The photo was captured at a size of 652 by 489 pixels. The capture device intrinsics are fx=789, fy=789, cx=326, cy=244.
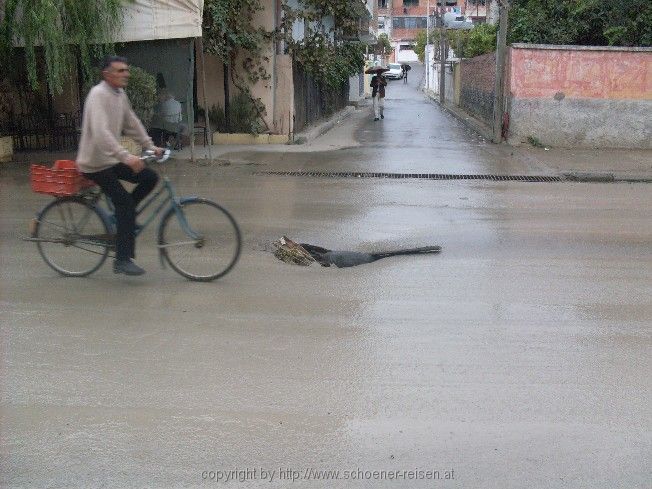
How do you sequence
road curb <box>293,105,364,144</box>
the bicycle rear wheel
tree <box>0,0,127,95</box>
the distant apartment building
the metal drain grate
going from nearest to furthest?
the bicycle rear wheel → tree <box>0,0,127,95</box> → the metal drain grate → road curb <box>293,105,364,144</box> → the distant apartment building

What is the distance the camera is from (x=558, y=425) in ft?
13.7

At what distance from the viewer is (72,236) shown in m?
6.80

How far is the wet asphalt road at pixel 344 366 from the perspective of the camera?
3.79 meters

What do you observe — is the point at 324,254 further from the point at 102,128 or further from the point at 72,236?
the point at 102,128

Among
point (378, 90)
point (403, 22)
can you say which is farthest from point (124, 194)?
point (403, 22)

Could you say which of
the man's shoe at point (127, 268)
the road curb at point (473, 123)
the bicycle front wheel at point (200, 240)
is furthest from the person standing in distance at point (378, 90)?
the man's shoe at point (127, 268)

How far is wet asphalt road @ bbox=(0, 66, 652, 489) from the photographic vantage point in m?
3.79

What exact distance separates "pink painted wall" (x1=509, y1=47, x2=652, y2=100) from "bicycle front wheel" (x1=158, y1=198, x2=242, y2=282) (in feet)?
42.2

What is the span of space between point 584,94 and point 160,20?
9.54m

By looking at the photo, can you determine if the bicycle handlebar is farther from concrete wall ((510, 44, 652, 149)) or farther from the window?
the window

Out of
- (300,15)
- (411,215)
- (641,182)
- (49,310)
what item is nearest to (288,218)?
(411,215)

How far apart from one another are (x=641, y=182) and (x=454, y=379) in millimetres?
10012

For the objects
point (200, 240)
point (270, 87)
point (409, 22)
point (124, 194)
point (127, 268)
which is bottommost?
point (127, 268)

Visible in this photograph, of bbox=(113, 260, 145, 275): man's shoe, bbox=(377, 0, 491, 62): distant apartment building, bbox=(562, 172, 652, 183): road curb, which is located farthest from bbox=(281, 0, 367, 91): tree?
bbox=(377, 0, 491, 62): distant apartment building
